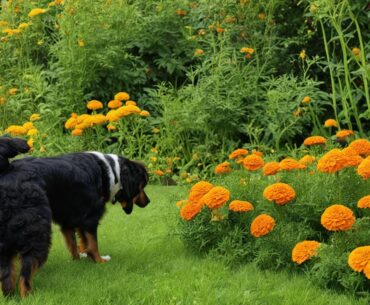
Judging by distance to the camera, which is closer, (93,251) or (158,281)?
(158,281)

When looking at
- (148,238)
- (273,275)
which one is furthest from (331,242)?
(148,238)

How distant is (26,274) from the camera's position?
12.0 feet

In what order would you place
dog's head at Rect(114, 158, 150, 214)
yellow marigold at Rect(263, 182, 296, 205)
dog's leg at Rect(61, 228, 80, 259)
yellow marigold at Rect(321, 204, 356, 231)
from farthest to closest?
dog's head at Rect(114, 158, 150, 214)
dog's leg at Rect(61, 228, 80, 259)
yellow marigold at Rect(263, 182, 296, 205)
yellow marigold at Rect(321, 204, 356, 231)

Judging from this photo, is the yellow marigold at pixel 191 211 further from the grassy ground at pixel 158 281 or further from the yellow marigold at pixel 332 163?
the yellow marigold at pixel 332 163

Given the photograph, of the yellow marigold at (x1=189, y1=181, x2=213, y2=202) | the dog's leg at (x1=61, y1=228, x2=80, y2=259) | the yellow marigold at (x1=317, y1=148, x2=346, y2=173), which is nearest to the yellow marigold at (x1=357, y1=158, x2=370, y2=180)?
the yellow marigold at (x1=317, y1=148, x2=346, y2=173)

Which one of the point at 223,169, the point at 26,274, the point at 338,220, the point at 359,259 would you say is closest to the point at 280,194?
the point at 338,220

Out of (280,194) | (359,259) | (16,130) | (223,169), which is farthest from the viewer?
(16,130)

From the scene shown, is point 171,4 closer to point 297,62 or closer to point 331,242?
point 297,62

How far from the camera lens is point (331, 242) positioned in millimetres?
3889

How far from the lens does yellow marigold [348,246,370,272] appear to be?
3.29 metres

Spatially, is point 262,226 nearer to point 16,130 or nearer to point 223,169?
point 223,169

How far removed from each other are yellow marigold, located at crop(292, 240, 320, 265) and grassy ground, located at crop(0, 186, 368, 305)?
0.65ft

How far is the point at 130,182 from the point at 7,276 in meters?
1.55

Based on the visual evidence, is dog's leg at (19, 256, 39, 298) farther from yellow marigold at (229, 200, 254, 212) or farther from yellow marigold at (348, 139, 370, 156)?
yellow marigold at (348, 139, 370, 156)
